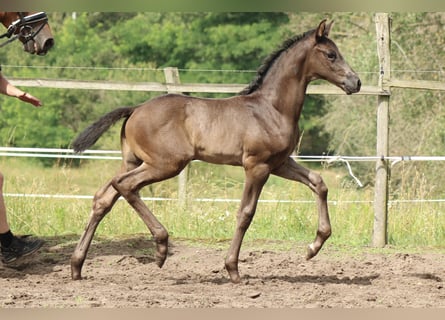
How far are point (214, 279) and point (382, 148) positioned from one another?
9.25 feet

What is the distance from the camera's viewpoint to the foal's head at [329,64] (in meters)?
5.50

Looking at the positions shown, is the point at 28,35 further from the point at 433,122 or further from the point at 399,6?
the point at 433,122

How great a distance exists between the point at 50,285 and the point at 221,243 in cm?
260

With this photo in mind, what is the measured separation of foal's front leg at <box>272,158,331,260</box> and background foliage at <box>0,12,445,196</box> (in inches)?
284

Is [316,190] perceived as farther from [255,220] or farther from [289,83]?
[255,220]

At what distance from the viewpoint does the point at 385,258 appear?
679cm

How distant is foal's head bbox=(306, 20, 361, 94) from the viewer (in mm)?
5504

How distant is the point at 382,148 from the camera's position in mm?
7801

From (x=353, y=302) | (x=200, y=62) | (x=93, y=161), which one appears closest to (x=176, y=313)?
(x=353, y=302)

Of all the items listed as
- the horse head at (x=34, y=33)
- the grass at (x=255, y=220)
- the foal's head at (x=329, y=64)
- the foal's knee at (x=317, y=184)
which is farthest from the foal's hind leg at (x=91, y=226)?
the grass at (x=255, y=220)

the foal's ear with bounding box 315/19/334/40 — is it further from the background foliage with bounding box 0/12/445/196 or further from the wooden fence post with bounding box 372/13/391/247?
the background foliage with bounding box 0/12/445/196

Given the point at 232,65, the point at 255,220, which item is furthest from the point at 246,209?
the point at 232,65

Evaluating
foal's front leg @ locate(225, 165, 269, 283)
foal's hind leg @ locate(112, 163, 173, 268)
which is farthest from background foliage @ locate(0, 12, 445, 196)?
foal's hind leg @ locate(112, 163, 173, 268)

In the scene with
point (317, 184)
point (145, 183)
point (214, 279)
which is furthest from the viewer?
point (214, 279)
